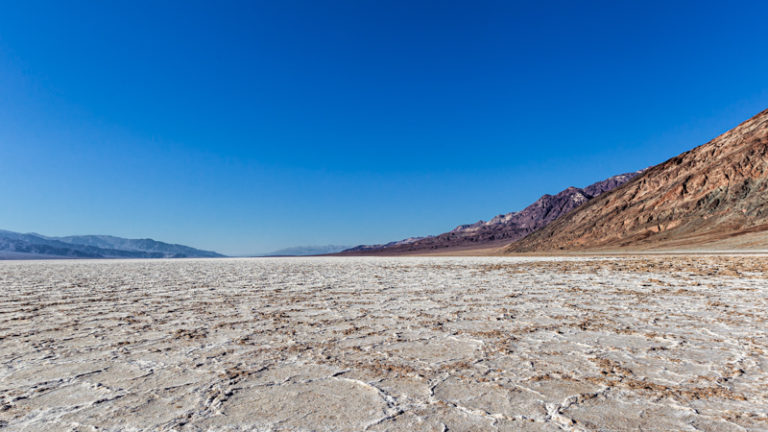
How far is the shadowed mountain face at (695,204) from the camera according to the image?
2903 centimetres

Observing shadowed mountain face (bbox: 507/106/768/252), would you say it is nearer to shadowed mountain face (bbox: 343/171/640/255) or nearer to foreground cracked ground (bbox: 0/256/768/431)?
foreground cracked ground (bbox: 0/256/768/431)

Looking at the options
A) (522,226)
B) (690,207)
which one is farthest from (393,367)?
(522,226)

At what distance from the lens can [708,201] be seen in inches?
1287

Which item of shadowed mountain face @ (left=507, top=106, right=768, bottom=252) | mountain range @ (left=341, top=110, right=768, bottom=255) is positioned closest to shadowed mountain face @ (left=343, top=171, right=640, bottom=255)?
mountain range @ (left=341, top=110, right=768, bottom=255)

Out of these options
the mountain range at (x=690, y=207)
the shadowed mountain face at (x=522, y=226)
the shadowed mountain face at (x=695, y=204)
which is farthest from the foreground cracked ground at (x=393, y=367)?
the shadowed mountain face at (x=522, y=226)

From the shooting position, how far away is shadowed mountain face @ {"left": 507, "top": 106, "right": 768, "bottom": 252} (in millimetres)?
29031

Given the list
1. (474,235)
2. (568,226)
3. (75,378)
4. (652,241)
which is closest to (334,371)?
(75,378)

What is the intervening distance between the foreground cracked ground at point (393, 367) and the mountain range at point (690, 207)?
2677 centimetres

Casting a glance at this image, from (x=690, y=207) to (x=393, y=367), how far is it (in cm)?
3909

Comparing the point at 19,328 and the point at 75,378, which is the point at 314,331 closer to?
the point at 75,378

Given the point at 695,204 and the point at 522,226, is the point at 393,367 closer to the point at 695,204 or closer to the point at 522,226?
the point at 695,204

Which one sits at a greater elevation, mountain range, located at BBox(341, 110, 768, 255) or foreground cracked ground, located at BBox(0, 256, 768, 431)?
mountain range, located at BBox(341, 110, 768, 255)

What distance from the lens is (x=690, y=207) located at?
33562 mm

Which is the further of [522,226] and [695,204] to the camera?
[522,226]
